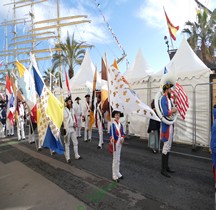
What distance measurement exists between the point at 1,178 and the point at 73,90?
30.3 feet

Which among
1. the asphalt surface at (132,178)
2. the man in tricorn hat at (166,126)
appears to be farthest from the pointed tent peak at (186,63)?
the man in tricorn hat at (166,126)

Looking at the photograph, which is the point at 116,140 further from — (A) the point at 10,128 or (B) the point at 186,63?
(A) the point at 10,128

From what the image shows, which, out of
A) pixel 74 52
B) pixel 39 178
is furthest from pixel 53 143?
pixel 74 52

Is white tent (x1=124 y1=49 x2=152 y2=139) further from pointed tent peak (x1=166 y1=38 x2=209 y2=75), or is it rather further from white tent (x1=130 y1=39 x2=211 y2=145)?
pointed tent peak (x1=166 y1=38 x2=209 y2=75)

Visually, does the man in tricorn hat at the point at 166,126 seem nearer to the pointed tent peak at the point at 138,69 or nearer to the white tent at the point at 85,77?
the pointed tent peak at the point at 138,69

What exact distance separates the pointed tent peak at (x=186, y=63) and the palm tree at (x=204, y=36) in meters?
11.6

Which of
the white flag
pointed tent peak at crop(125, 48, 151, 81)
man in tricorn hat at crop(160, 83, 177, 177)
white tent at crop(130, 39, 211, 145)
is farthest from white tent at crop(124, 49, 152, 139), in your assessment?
the white flag

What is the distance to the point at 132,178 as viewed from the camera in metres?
4.88

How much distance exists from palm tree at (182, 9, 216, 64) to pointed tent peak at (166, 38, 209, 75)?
38.1 feet

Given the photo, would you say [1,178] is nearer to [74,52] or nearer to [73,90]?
[73,90]

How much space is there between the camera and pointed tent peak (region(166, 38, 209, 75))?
7914mm

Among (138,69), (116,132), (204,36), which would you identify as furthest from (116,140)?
(204,36)

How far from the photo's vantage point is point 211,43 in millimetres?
19500

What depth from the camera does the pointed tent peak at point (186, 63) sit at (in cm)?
791
